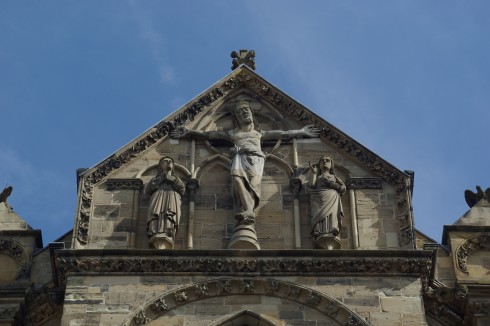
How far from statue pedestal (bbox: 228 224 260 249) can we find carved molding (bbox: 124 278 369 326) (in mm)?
646

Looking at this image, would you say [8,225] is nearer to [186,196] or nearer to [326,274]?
[186,196]

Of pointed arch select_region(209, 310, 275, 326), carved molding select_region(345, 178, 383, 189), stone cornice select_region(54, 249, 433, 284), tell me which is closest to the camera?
pointed arch select_region(209, 310, 275, 326)

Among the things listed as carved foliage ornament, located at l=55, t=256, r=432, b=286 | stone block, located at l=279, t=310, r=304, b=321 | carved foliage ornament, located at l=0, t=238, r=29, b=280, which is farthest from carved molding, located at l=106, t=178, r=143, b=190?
stone block, located at l=279, t=310, r=304, b=321

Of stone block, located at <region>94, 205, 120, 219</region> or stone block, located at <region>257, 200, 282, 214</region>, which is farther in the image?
stone block, located at <region>257, 200, 282, 214</region>

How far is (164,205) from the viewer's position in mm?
20484

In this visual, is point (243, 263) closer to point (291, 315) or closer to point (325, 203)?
point (291, 315)

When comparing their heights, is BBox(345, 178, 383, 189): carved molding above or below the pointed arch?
above

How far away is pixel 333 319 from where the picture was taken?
19.1 m

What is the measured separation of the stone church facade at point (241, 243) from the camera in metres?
19.2

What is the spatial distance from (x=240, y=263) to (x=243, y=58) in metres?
4.74

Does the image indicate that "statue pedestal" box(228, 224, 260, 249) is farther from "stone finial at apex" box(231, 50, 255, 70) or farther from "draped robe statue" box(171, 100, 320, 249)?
"stone finial at apex" box(231, 50, 255, 70)

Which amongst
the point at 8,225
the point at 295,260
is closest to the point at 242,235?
the point at 295,260

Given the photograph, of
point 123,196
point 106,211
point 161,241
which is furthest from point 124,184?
point 161,241

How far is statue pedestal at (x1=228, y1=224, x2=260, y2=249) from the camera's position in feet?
65.7
